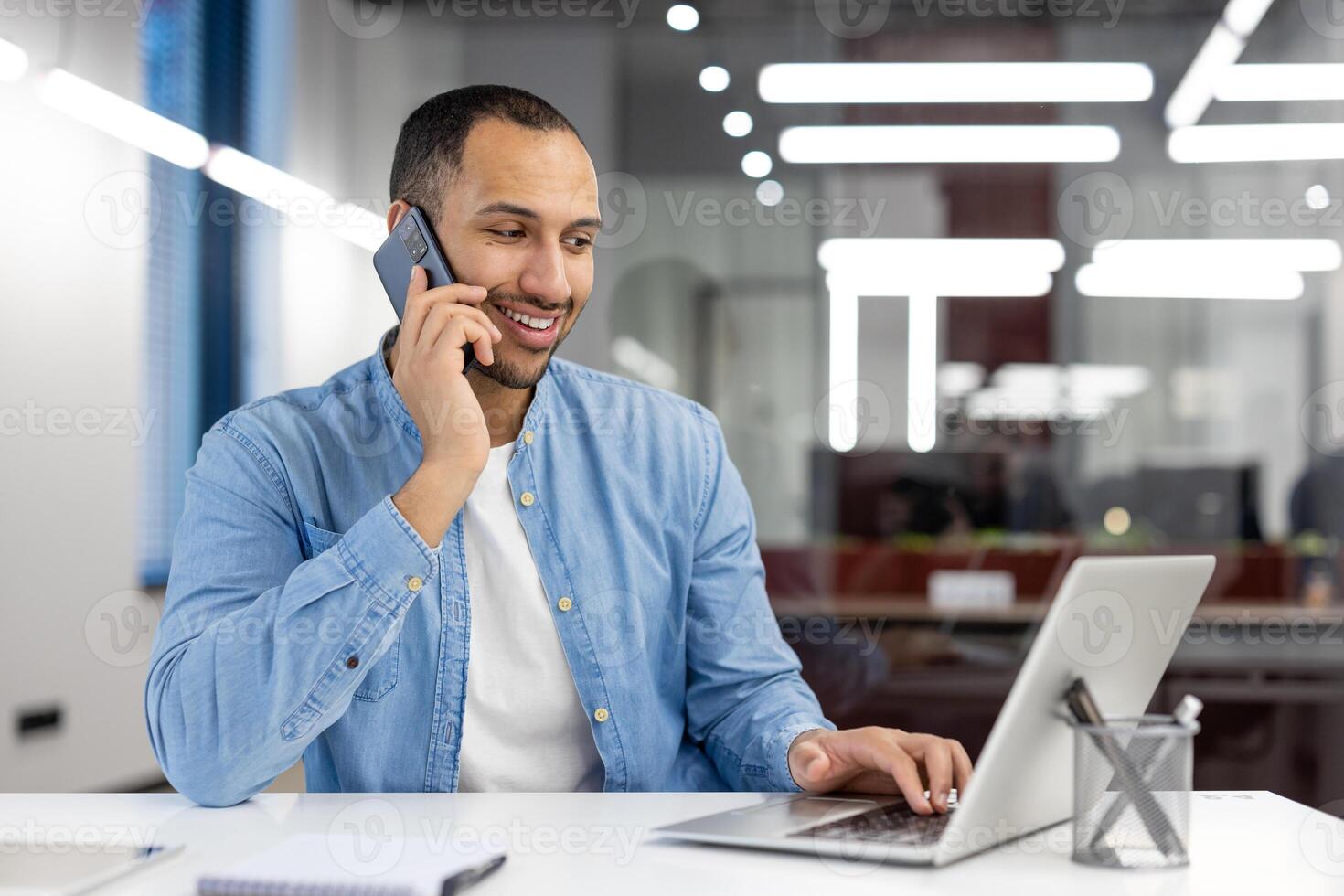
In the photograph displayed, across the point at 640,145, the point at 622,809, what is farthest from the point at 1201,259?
the point at 622,809

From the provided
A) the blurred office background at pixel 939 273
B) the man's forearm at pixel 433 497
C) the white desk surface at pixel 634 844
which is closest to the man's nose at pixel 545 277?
the man's forearm at pixel 433 497

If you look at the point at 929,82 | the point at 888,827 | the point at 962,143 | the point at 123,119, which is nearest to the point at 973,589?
the point at 962,143

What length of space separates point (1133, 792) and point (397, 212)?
1.16m

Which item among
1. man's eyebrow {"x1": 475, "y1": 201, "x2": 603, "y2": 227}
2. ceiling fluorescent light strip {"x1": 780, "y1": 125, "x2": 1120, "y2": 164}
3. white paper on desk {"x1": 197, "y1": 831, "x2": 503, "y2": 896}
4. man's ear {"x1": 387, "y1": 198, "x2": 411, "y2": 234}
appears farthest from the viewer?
ceiling fluorescent light strip {"x1": 780, "y1": 125, "x2": 1120, "y2": 164}

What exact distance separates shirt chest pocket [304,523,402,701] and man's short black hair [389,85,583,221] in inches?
17.3

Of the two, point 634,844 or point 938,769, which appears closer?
point 634,844

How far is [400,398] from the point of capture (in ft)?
5.03

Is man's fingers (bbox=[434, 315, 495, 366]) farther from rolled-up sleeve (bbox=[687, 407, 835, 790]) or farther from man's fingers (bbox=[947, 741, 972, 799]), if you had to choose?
man's fingers (bbox=[947, 741, 972, 799])

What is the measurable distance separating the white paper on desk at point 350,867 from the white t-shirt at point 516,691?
0.44m

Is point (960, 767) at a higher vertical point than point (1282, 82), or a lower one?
lower

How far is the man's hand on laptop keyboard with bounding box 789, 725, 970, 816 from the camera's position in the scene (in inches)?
44.5

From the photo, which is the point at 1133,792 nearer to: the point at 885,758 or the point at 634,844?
the point at 885,758

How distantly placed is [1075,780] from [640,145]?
10.2ft

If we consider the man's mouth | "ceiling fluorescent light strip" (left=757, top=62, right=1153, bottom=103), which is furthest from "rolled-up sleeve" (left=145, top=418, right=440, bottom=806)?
"ceiling fluorescent light strip" (left=757, top=62, right=1153, bottom=103)
